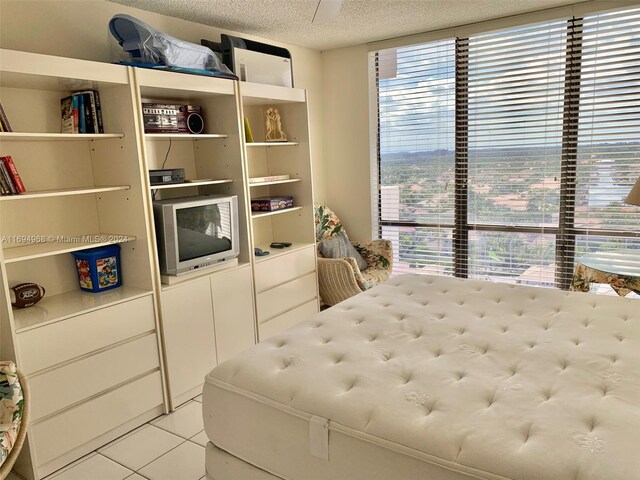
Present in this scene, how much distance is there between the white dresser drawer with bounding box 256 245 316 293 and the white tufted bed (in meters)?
1.23

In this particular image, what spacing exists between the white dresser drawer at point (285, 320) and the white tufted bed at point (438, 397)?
1.28 meters

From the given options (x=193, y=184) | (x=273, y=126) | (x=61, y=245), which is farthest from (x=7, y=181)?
(x=273, y=126)

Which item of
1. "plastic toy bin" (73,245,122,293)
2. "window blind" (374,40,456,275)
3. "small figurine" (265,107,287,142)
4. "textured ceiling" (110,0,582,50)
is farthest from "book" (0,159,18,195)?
"window blind" (374,40,456,275)

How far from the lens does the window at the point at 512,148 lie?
3.65 metres

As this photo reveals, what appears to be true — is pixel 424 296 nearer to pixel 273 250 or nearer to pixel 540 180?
pixel 273 250

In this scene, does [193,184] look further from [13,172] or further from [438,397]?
[438,397]

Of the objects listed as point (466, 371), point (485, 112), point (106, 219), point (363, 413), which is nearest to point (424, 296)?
point (466, 371)

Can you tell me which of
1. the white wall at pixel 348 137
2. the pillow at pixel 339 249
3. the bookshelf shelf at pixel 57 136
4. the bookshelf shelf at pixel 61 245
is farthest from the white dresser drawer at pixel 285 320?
the bookshelf shelf at pixel 57 136

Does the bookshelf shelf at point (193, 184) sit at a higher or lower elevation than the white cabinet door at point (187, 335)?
higher

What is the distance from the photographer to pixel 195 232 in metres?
3.05

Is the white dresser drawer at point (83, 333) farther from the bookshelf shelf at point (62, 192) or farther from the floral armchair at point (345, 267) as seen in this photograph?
the floral armchair at point (345, 267)

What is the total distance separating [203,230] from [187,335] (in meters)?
0.64

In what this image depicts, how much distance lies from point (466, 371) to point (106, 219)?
85.3 inches

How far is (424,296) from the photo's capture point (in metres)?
2.63
